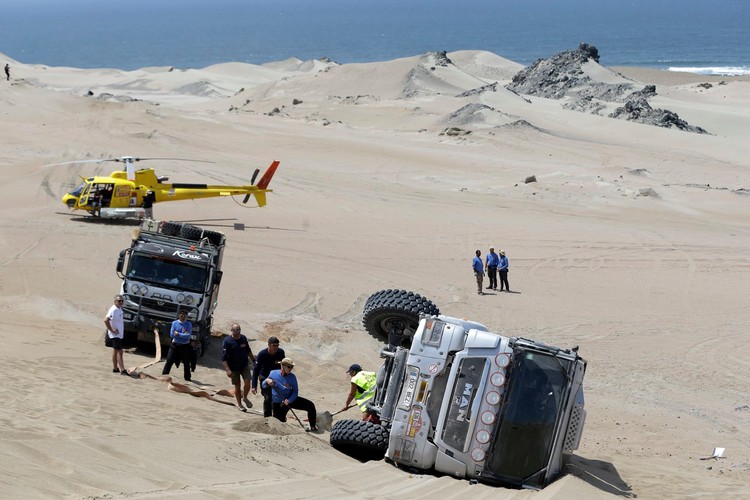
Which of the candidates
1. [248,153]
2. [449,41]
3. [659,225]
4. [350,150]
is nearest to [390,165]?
[350,150]

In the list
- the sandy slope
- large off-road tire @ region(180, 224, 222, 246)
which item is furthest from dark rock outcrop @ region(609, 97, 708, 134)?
large off-road tire @ region(180, 224, 222, 246)

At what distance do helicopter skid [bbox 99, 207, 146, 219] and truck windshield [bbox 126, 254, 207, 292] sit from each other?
11790 millimetres

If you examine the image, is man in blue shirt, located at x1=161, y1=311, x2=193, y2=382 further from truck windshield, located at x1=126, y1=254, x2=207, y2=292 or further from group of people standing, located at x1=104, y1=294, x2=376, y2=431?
truck windshield, located at x1=126, y1=254, x2=207, y2=292

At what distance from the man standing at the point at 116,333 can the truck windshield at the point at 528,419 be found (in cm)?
628

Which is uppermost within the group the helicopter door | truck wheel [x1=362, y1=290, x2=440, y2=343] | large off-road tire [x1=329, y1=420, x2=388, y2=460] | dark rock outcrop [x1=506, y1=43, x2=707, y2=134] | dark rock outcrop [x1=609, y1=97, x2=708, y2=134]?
dark rock outcrop [x1=506, y1=43, x2=707, y2=134]

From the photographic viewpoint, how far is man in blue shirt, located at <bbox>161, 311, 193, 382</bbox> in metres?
14.4

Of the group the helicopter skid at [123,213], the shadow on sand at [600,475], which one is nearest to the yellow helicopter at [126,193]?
the helicopter skid at [123,213]

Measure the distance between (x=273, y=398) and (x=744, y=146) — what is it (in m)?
40.7

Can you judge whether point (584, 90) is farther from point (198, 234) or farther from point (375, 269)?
point (198, 234)

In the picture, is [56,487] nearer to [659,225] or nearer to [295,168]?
[659,225]

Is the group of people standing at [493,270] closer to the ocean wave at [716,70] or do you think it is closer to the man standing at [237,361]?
the man standing at [237,361]

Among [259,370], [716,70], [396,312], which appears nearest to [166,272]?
[259,370]

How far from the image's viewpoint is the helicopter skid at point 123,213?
28328 mm

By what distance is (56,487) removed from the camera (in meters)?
7.57
